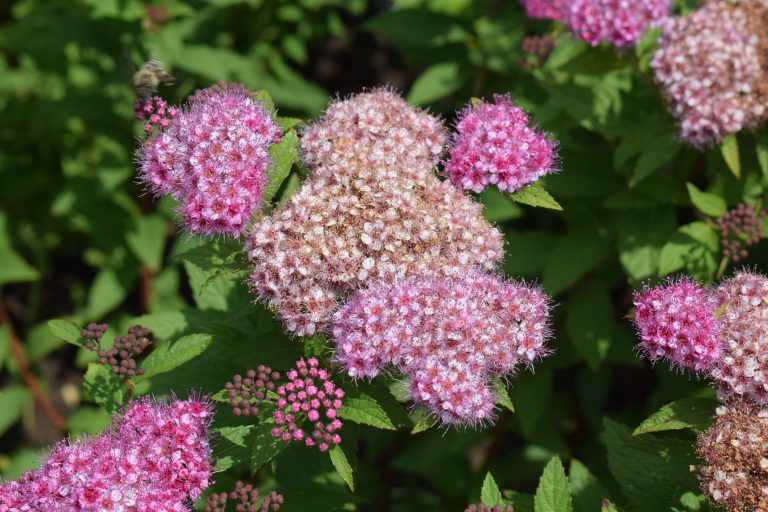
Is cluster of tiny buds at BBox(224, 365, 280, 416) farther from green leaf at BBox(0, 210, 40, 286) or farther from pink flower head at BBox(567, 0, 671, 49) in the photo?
green leaf at BBox(0, 210, 40, 286)

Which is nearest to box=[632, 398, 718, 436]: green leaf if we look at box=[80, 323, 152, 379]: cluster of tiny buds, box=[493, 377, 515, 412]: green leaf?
box=[493, 377, 515, 412]: green leaf

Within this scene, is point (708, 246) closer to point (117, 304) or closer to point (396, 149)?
point (396, 149)

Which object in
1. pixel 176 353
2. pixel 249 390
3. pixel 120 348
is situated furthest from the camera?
pixel 120 348

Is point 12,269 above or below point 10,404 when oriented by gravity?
above

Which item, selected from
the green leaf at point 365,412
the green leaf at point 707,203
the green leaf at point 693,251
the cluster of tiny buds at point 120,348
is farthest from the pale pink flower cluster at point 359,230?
the green leaf at point 707,203

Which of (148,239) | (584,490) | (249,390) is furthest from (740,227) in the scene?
(148,239)

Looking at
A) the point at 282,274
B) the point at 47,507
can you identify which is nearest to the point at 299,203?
the point at 282,274

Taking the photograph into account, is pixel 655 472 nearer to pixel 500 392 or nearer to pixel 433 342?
pixel 500 392
